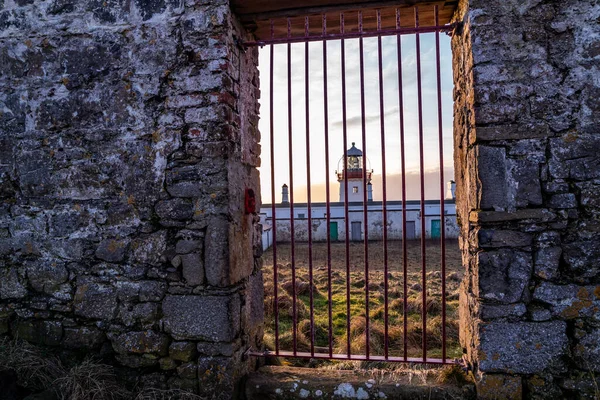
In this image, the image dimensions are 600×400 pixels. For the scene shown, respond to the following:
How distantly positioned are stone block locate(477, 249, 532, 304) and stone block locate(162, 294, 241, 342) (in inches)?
64.5

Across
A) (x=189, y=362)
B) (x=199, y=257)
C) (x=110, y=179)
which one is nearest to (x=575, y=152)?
(x=199, y=257)

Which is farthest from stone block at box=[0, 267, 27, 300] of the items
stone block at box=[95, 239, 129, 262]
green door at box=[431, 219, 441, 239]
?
green door at box=[431, 219, 441, 239]

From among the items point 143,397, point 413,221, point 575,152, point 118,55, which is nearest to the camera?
point 575,152

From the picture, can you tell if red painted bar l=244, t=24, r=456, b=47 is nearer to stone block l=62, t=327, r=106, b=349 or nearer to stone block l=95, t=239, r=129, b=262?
stone block l=95, t=239, r=129, b=262

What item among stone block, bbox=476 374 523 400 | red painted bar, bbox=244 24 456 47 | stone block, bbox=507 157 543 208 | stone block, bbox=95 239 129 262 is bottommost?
stone block, bbox=476 374 523 400

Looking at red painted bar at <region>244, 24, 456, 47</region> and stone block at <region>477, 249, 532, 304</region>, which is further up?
red painted bar at <region>244, 24, 456, 47</region>

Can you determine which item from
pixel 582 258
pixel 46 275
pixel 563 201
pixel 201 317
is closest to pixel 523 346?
pixel 582 258

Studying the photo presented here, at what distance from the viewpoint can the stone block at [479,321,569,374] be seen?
2.40 metres

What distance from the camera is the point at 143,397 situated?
270cm

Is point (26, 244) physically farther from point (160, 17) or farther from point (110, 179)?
point (160, 17)

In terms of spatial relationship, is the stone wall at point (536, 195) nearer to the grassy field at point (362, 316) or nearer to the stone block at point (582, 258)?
the stone block at point (582, 258)

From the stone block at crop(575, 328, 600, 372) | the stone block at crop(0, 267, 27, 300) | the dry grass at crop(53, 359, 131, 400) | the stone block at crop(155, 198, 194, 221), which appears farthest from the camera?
the stone block at crop(0, 267, 27, 300)

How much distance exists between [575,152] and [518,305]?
0.98 m

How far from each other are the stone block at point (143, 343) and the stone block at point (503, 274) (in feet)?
7.07
